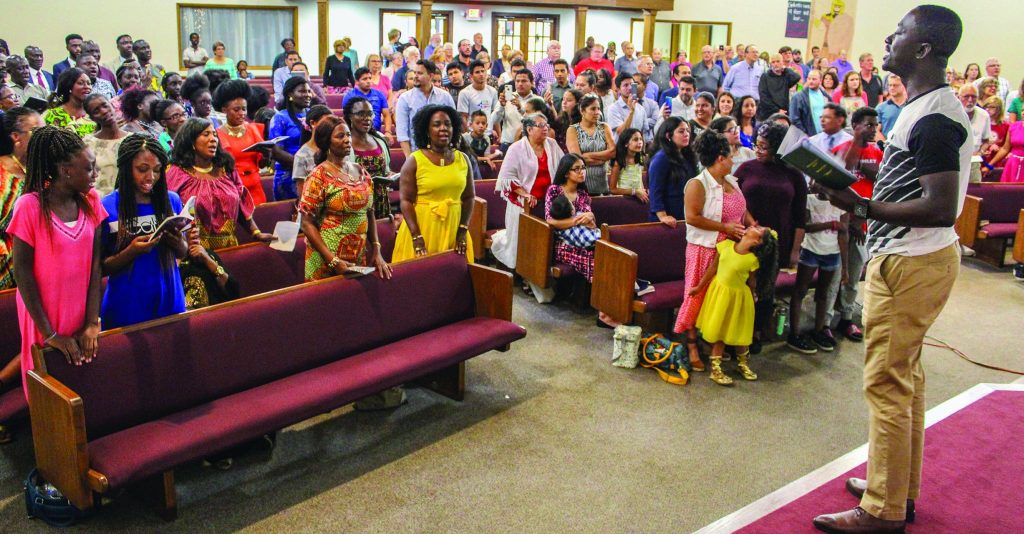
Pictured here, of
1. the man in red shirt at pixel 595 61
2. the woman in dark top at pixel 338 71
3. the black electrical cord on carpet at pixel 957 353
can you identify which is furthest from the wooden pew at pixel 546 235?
the woman in dark top at pixel 338 71

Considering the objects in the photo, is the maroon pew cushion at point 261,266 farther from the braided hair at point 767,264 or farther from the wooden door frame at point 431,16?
the wooden door frame at point 431,16

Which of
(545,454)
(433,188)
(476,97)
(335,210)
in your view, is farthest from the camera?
(476,97)

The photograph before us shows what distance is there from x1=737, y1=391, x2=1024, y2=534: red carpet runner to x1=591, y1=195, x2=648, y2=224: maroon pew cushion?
9.10 ft

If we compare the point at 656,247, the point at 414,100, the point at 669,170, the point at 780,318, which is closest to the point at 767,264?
the point at 780,318

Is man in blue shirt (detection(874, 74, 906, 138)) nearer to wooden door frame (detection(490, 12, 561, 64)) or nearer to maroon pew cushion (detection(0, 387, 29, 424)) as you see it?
maroon pew cushion (detection(0, 387, 29, 424))

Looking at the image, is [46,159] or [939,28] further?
[46,159]

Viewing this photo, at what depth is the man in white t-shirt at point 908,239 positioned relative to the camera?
268 cm

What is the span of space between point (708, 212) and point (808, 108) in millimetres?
4626

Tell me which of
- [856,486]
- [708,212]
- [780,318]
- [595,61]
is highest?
[595,61]

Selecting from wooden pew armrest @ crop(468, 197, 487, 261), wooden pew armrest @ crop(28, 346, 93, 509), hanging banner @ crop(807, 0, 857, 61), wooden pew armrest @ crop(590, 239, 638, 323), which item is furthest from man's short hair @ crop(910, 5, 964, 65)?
hanging banner @ crop(807, 0, 857, 61)

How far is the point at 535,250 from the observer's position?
5.89m

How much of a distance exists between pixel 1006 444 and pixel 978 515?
0.82 metres

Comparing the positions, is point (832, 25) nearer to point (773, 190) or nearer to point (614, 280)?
point (773, 190)

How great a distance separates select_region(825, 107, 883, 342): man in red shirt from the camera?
17.1 ft
